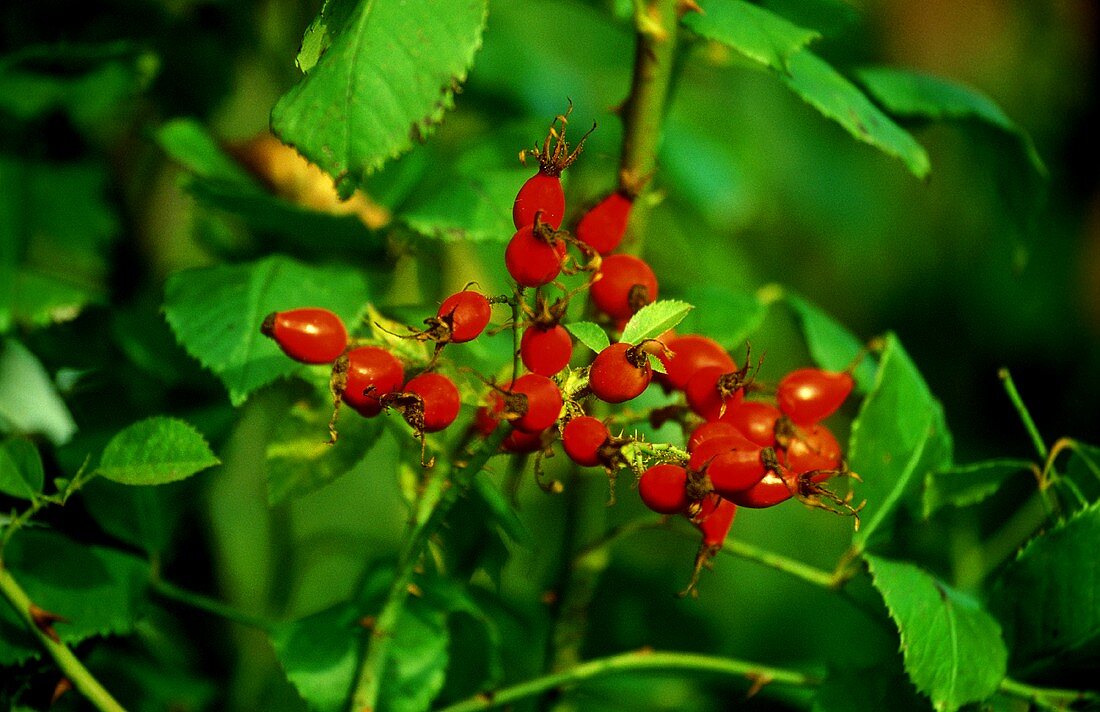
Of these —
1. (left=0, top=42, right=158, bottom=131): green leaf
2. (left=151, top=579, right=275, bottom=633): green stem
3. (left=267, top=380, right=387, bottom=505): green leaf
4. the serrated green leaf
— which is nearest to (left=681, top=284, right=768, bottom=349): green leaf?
the serrated green leaf

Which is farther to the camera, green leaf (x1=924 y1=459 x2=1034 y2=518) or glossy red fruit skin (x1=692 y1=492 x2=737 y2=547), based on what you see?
green leaf (x1=924 y1=459 x2=1034 y2=518)

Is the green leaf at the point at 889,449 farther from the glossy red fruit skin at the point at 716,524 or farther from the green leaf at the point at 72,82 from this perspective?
the green leaf at the point at 72,82

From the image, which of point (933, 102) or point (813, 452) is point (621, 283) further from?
point (933, 102)

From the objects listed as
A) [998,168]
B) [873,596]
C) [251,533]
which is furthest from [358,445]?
[251,533]

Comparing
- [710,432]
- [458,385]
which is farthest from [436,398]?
[710,432]

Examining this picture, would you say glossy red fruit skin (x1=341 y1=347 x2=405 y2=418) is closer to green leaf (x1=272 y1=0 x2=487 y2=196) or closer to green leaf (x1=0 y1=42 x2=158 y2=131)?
green leaf (x1=272 y1=0 x2=487 y2=196)

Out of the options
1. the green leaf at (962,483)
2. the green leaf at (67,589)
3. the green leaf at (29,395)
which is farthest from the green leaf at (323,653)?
the green leaf at (29,395)
